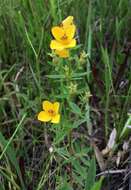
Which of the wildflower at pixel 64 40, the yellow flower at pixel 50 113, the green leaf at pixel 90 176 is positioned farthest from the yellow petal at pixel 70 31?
the green leaf at pixel 90 176

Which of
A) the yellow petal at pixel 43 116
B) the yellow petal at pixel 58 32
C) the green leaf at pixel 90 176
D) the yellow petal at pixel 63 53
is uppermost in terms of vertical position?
the yellow petal at pixel 58 32

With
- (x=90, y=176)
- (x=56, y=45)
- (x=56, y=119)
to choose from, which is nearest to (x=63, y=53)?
(x=56, y=45)

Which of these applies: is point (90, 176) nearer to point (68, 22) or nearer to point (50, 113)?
point (50, 113)

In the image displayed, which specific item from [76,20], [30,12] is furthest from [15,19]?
[76,20]

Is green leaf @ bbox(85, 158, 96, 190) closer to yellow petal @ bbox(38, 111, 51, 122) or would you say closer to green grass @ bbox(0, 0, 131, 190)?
green grass @ bbox(0, 0, 131, 190)

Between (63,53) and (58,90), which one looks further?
(58,90)

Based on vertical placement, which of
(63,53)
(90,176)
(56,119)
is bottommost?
(90,176)

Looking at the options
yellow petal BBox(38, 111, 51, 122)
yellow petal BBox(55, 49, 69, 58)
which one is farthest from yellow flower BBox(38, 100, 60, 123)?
yellow petal BBox(55, 49, 69, 58)

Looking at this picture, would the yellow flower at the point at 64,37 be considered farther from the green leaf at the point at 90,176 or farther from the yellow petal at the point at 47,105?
the green leaf at the point at 90,176
